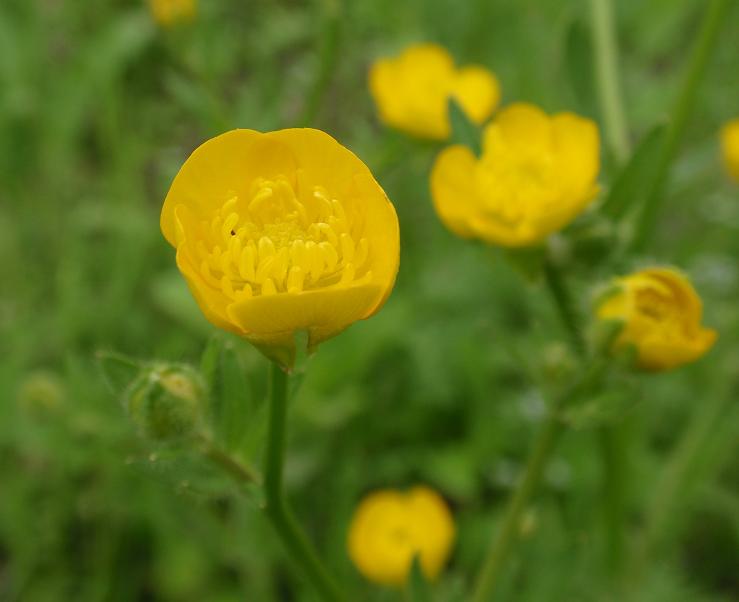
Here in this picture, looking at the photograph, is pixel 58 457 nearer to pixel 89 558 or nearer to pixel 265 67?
pixel 89 558

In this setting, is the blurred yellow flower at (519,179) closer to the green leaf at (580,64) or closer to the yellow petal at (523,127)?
the yellow petal at (523,127)

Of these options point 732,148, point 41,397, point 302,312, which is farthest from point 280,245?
point 732,148

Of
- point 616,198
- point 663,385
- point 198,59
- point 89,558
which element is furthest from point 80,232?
point 616,198

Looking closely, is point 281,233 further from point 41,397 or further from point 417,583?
point 41,397

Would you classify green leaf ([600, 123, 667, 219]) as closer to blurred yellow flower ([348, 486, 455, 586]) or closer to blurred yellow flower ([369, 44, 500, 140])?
blurred yellow flower ([369, 44, 500, 140])

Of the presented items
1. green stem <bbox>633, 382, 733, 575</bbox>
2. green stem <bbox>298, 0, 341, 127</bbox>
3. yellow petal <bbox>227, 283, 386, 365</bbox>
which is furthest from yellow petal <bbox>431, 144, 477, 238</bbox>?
green stem <bbox>633, 382, 733, 575</bbox>

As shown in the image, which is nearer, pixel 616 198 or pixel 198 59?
pixel 616 198

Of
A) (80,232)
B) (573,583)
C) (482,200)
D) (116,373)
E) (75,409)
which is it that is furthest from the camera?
(80,232)

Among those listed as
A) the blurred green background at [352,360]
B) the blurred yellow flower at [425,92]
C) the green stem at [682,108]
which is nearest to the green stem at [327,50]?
the blurred green background at [352,360]
